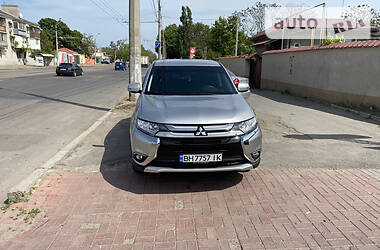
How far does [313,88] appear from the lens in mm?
13086

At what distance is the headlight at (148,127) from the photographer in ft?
12.3

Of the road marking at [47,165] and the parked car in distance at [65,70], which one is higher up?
the parked car in distance at [65,70]

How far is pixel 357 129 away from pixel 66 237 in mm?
7427

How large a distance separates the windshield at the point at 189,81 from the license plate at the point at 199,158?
1.41m

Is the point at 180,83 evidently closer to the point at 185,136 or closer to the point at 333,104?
the point at 185,136

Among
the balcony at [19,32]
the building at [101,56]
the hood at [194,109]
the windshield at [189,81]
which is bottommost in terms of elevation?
the hood at [194,109]

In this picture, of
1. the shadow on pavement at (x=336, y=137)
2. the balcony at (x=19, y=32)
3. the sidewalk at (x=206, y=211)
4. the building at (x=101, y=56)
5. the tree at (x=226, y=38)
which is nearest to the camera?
the sidewalk at (x=206, y=211)

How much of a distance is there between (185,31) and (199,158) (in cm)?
6491

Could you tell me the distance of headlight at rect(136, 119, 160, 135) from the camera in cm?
374

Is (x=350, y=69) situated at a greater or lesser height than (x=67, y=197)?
greater

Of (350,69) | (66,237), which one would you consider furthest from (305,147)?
(350,69)

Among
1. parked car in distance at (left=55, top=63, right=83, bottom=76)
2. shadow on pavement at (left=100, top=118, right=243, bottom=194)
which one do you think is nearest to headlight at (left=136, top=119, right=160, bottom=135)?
shadow on pavement at (left=100, top=118, right=243, bottom=194)

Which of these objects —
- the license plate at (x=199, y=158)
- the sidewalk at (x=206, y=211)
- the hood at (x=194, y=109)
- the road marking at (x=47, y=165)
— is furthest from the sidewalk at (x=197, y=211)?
the hood at (x=194, y=109)

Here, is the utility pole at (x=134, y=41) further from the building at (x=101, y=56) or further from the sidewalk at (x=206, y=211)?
the building at (x=101, y=56)
